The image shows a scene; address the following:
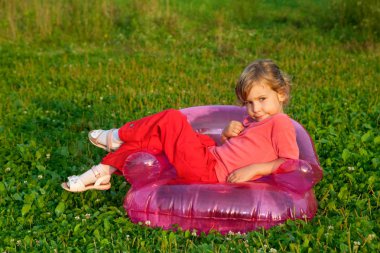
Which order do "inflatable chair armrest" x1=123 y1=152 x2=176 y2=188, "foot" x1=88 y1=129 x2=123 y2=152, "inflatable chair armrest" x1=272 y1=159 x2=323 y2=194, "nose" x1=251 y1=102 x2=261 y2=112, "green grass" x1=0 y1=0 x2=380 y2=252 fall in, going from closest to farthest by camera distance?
"green grass" x1=0 y1=0 x2=380 y2=252 → "inflatable chair armrest" x1=272 y1=159 x2=323 y2=194 → "inflatable chair armrest" x1=123 y1=152 x2=176 y2=188 → "nose" x1=251 y1=102 x2=261 y2=112 → "foot" x1=88 y1=129 x2=123 y2=152

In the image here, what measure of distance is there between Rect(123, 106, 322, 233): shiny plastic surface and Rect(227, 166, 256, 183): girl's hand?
57 millimetres

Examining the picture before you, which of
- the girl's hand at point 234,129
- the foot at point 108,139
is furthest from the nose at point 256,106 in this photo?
the foot at point 108,139

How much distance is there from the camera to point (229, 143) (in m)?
5.05

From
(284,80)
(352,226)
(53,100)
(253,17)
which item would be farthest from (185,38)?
(352,226)

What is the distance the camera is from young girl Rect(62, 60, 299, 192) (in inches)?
190

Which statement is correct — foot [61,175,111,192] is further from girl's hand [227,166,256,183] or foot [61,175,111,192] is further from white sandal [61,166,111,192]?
girl's hand [227,166,256,183]

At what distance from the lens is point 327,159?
5.84 metres

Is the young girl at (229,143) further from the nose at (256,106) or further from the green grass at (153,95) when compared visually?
the green grass at (153,95)

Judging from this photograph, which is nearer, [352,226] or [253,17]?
[352,226]

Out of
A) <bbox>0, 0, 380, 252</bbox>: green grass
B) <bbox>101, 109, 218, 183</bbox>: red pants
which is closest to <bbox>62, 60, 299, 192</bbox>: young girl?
<bbox>101, 109, 218, 183</bbox>: red pants

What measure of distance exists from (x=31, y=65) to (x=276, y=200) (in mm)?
6076

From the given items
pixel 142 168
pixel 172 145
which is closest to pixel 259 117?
pixel 172 145

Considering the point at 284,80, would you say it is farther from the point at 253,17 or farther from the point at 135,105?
the point at 253,17

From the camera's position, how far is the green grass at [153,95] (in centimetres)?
454
